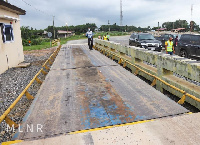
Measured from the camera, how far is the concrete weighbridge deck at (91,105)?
3971mm

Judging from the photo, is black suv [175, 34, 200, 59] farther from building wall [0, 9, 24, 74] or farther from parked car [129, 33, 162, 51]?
building wall [0, 9, 24, 74]

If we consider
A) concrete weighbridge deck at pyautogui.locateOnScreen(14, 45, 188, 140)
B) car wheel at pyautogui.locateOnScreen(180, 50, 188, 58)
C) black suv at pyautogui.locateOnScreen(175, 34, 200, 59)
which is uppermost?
black suv at pyautogui.locateOnScreen(175, 34, 200, 59)

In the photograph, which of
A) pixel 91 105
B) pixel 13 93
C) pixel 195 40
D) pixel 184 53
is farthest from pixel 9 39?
pixel 195 40

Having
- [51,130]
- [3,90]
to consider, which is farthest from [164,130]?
[3,90]

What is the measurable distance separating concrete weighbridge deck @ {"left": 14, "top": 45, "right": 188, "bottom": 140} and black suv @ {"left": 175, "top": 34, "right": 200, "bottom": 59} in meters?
6.91

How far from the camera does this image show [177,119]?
395 centimetres

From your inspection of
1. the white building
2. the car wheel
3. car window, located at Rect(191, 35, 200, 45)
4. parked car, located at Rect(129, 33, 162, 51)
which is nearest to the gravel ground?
the white building

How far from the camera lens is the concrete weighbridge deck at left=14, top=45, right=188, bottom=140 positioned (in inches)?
156

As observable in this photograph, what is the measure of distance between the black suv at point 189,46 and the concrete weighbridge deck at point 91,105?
691 cm

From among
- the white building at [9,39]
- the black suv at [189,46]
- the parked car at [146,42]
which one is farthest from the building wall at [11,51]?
the black suv at [189,46]

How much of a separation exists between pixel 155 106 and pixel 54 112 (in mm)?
2486

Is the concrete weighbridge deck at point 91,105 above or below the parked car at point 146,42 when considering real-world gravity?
below

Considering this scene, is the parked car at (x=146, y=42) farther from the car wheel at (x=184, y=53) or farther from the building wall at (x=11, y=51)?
the building wall at (x=11, y=51)

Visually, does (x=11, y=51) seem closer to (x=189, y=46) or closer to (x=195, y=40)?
(x=189, y=46)
